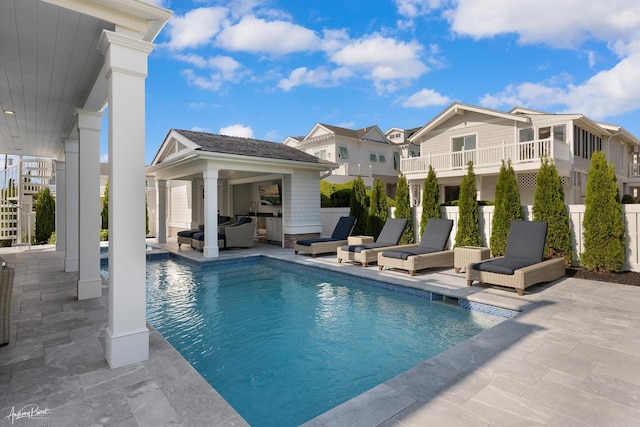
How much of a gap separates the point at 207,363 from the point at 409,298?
376cm

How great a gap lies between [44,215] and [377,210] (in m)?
13.5

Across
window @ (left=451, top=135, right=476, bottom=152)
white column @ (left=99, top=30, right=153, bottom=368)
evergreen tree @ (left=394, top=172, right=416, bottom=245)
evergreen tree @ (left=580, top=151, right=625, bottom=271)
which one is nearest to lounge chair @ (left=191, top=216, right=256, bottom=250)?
evergreen tree @ (left=394, top=172, right=416, bottom=245)

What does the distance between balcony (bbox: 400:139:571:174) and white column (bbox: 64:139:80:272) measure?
532 inches

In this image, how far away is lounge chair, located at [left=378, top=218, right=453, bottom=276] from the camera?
7238 millimetres

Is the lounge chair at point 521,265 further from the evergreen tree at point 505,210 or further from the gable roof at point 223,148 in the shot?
the gable roof at point 223,148

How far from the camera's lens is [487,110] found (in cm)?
1533

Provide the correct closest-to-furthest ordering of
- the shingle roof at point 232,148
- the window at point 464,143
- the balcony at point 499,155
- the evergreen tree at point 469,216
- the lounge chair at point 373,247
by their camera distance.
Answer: the lounge chair at point 373,247, the evergreen tree at point 469,216, the shingle roof at point 232,148, the balcony at point 499,155, the window at point 464,143

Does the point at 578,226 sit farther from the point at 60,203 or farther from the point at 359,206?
the point at 60,203

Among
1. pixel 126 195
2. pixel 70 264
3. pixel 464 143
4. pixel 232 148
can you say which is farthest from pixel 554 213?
pixel 70 264

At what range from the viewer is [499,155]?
1414 cm

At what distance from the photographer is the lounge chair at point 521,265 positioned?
18.5 feet

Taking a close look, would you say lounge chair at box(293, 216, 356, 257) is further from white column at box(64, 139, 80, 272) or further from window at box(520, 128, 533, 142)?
window at box(520, 128, 533, 142)

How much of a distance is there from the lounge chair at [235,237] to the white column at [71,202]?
406 cm

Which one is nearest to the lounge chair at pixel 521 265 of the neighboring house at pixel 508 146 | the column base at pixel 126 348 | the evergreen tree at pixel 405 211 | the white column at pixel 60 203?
the evergreen tree at pixel 405 211
